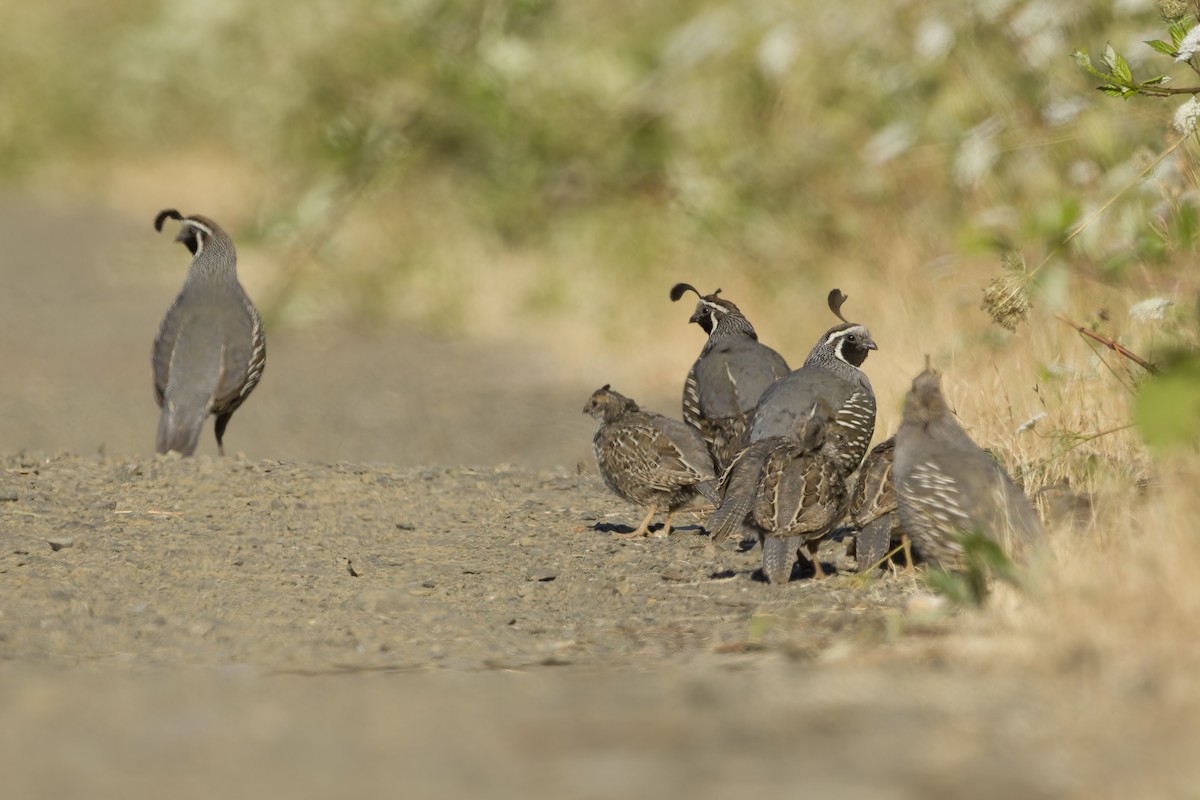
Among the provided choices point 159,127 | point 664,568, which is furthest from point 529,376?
point 159,127

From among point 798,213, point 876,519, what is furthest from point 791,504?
point 798,213

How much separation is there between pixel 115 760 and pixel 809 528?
2.77m

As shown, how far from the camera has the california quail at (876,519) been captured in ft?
19.5

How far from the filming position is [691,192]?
40.0 feet

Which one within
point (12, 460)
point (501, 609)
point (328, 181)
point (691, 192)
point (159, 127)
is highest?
point (159, 127)

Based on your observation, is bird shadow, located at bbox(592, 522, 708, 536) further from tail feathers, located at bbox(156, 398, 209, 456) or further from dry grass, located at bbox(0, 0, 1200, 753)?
tail feathers, located at bbox(156, 398, 209, 456)

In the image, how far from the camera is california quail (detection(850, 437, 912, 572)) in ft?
19.5

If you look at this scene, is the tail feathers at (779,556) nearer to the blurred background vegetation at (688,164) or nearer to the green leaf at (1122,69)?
the blurred background vegetation at (688,164)

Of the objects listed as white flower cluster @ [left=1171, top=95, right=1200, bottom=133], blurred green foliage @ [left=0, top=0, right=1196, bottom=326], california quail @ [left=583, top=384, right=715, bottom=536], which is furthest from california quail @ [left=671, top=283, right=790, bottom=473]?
white flower cluster @ [left=1171, top=95, right=1200, bottom=133]

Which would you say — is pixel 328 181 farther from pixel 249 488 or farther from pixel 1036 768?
pixel 1036 768

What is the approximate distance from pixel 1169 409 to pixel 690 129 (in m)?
8.00

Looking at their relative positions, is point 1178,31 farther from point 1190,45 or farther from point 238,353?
point 238,353

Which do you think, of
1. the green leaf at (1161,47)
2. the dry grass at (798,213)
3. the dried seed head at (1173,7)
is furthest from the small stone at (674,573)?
the dried seed head at (1173,7)

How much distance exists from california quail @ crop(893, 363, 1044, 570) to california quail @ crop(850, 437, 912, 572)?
0.87 feet
